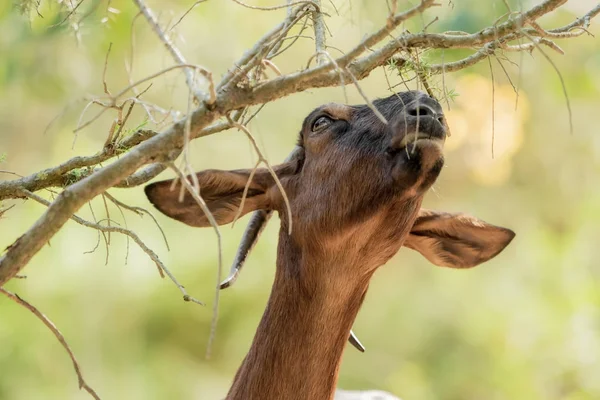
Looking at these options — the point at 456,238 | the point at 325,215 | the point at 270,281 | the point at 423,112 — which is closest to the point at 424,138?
the point at 423,112

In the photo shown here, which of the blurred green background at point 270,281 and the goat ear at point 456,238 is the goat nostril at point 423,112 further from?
the blurred green background at point 270,281

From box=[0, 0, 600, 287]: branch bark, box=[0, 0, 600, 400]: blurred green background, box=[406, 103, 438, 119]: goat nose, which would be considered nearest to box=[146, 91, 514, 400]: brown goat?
box=[406, 103, 438, 119]: goat nose

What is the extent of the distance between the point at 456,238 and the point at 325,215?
0.73m

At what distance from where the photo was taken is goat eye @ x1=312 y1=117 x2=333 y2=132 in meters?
2.43

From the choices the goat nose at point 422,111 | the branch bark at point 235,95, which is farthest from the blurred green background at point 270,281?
the branch bark at point 235,95

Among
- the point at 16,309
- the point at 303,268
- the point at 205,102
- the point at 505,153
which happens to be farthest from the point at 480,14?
the point at 16,309

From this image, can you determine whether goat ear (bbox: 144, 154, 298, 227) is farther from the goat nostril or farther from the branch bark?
the branch bark

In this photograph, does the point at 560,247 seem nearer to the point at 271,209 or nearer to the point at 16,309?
the point at 16,309

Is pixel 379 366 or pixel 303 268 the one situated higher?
pixel 379 366

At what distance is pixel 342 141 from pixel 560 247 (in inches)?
240

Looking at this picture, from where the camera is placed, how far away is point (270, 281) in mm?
7008

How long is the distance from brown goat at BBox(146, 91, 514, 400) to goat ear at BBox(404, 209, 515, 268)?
1.22 feet

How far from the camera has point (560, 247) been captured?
25.6 ft

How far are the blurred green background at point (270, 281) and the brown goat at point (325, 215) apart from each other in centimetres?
378
